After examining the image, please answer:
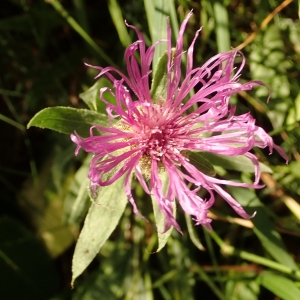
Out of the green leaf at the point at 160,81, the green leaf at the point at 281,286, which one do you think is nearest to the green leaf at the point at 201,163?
the green leaf at the point at 160,81

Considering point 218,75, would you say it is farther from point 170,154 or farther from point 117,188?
point 117,188

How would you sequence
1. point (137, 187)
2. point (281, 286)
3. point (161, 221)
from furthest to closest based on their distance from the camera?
point (137, 187)
point (281, 286)
point (161, 221)

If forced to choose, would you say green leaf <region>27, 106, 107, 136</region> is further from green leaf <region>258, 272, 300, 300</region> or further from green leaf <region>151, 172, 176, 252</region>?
green leaf <region>258, 272, 300, 300</region>

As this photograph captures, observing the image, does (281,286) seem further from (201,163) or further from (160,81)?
(160,81)

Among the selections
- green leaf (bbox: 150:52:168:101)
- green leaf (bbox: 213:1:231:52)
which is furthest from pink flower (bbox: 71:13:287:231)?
green leaf (bbox: 213:1:231:52)

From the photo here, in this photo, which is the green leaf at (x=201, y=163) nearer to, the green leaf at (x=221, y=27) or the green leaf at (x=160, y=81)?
the green leaf at (x=160, y=81)

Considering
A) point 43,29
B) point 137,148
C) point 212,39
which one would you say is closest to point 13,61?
point 43,29

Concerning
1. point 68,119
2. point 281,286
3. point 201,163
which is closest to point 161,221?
point 201,163
